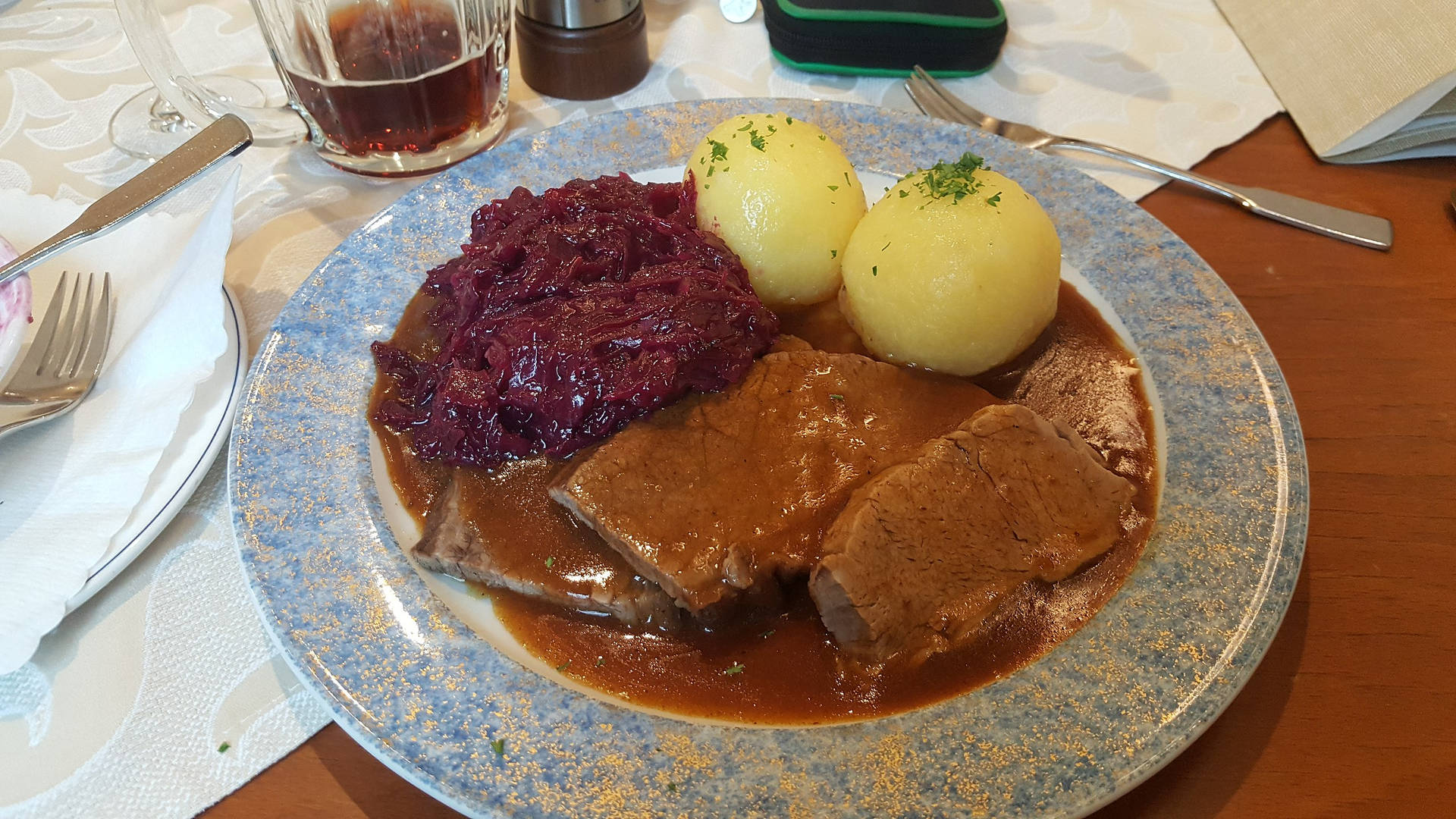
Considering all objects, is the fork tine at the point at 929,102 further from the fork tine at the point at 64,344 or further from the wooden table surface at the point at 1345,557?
the fork tine at the point at 64,344

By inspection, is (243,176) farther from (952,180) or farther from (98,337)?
(952,180)

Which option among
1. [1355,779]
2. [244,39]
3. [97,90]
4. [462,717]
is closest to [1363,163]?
[1355,779]

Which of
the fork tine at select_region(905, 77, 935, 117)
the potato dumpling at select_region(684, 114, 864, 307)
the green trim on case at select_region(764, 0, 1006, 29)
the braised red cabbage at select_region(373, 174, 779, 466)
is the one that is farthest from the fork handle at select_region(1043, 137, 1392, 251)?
the braised red cabbage at select_region(373, 174, 779, 466)

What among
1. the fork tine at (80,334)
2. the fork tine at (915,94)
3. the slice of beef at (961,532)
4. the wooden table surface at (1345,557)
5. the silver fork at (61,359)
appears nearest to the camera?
the wooden table surface at (1345,557)

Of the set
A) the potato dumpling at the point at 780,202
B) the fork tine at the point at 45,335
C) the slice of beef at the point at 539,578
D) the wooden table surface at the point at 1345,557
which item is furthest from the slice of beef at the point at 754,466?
the fork tine at the point at 45,335

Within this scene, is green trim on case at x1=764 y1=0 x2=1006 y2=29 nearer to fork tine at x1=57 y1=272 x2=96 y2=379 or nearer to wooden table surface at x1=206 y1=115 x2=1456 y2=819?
wooden table surface at x1=206 y1=115 x2=1456 y2=819

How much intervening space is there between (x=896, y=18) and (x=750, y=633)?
2591 millimetres

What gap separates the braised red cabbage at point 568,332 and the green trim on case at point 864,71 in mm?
1528

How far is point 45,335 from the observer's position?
2393 millimetres

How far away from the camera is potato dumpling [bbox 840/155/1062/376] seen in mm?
2307

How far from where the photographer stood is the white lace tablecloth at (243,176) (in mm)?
1771

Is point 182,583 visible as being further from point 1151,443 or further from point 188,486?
point 1151,443

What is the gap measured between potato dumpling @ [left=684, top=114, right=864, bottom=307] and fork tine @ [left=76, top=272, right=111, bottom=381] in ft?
5.51

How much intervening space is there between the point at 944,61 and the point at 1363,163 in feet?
→ 5.31
